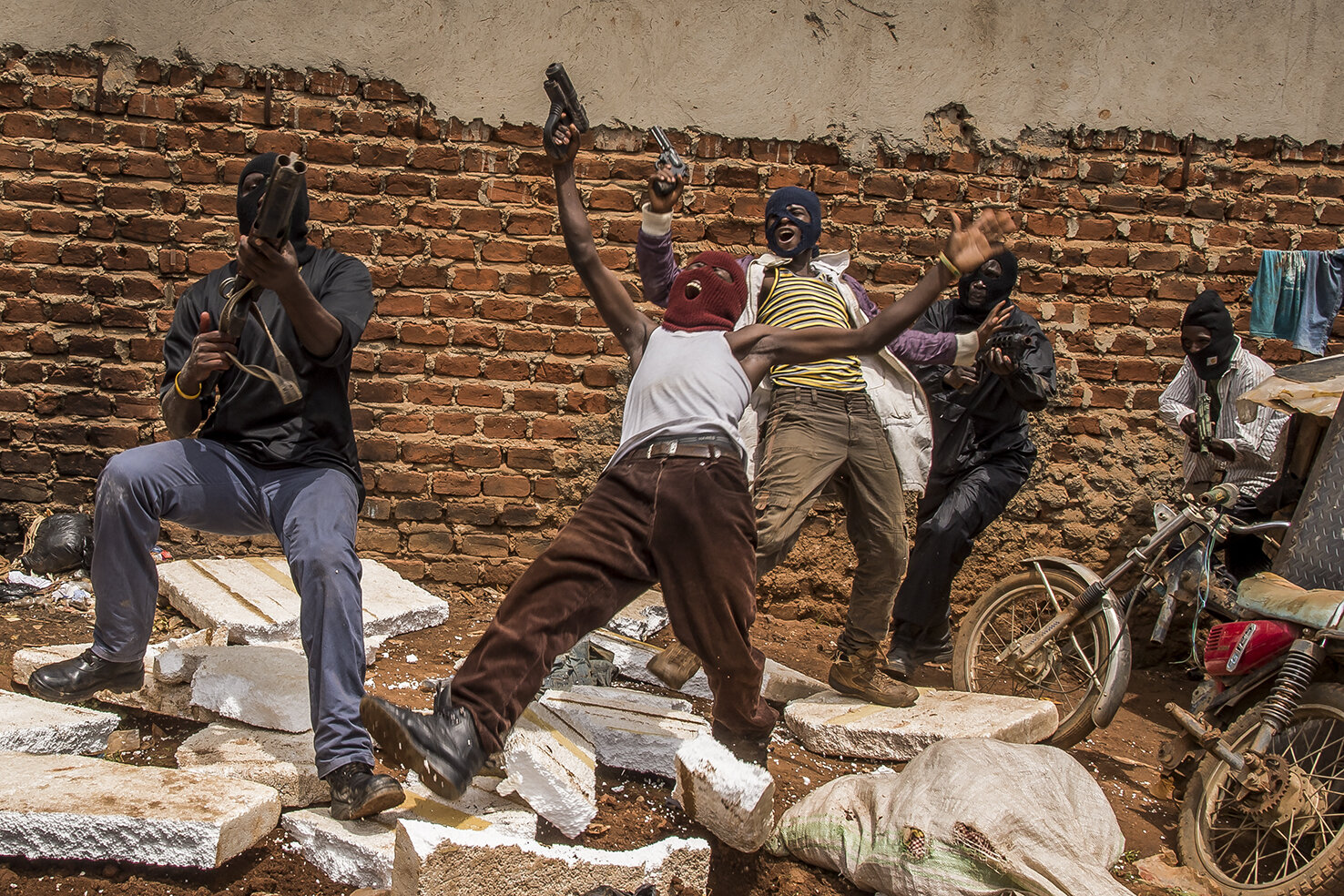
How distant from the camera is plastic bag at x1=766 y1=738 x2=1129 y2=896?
8.80 feet

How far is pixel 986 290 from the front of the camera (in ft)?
14.7

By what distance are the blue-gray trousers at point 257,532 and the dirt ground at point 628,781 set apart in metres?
0.34

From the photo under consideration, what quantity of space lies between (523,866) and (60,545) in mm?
3256

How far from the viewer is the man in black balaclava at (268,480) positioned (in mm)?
2783

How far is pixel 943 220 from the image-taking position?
16.3ft

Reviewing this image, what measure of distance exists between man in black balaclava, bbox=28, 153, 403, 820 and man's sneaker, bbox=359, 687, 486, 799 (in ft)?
0.86

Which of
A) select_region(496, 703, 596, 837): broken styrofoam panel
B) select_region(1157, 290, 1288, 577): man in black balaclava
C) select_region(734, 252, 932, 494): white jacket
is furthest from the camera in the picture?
select_region(1157, 290, 1288, 577): man in black balaclava

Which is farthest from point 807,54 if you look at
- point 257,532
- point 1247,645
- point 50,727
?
point 50,727

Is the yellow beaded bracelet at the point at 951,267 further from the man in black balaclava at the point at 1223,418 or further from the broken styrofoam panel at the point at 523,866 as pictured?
the man in black balaclava at the point at 1223,418

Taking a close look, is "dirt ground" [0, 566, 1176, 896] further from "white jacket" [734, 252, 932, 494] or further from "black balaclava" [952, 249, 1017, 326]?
"black balaclava" [952, 249, 1017, 326]

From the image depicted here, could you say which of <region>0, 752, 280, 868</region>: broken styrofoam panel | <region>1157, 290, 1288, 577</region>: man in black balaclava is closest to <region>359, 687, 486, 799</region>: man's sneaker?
<region>0, 752, 280, 868</region>: broken styrofoam panel

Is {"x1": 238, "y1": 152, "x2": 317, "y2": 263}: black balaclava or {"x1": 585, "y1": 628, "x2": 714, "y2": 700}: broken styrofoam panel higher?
{"x1": 238, "y1": 152, "x2": 317, "y2": 263}: black balaclava

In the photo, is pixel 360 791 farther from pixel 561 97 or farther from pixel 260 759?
pixel 561 97

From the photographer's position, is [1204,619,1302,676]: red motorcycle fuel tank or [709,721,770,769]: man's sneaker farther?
[1204,619,1302,676]: red motorcycle fuel tank
